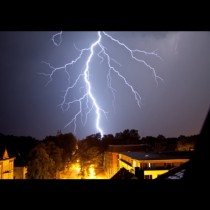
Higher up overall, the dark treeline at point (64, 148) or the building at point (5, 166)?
the dark treeline at point (64, 148)

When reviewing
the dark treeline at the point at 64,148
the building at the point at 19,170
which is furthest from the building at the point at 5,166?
the building at the point at 19,170

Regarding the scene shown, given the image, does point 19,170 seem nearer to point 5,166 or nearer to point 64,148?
point 5,166

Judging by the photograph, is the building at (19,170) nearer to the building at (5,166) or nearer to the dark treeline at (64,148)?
the dark treeline at (64,148)

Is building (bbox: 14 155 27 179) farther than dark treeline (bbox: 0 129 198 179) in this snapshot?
Yes

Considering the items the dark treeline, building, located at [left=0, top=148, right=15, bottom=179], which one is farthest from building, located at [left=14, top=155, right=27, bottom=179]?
building, located at [left=0, top=148, right=15, bottom=179]

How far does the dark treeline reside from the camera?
16.7m

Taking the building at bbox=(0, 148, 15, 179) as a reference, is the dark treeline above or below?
above

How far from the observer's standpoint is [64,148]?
34.3m

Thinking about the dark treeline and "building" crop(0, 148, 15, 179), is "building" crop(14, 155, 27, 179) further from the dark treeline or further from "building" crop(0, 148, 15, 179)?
"building" crop(0, 148, 15, 179)

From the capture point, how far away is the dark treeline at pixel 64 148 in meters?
16.7
